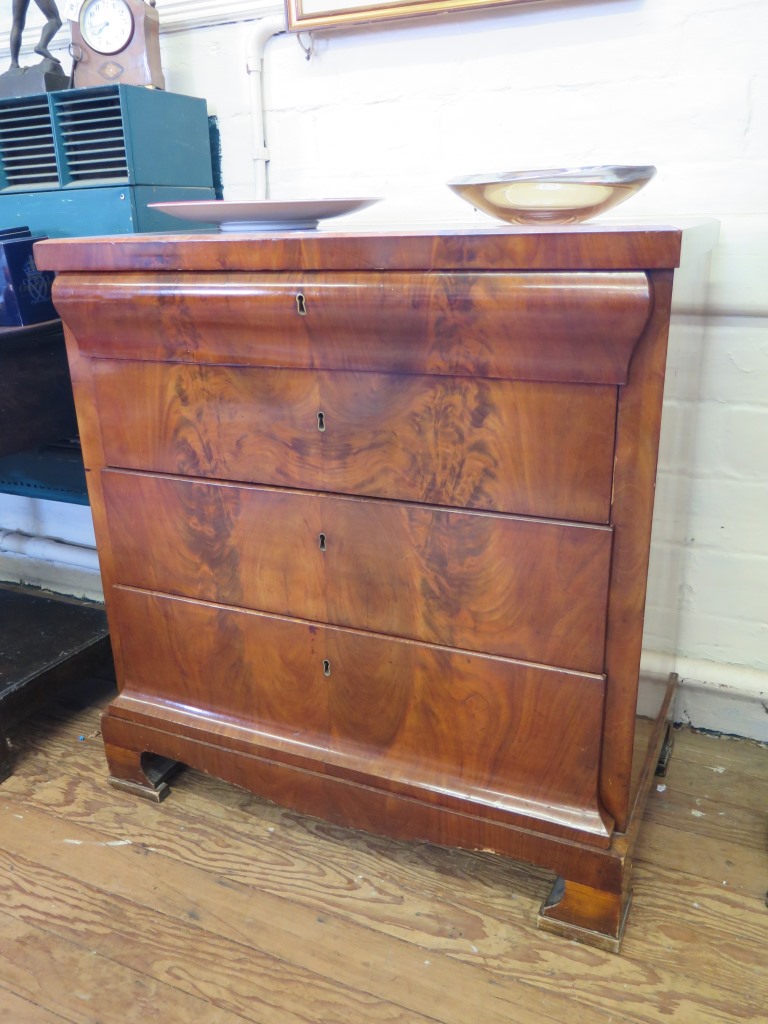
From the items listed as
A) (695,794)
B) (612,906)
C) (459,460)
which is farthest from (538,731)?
(695,794)

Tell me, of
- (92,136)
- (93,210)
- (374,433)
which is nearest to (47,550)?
(93,210)

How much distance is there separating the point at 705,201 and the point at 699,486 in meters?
0.54

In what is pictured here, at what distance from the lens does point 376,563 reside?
1.21 metres

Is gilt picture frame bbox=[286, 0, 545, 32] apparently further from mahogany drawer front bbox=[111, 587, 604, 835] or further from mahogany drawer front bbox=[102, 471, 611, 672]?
mahogany drawer front bbox=[111, 587, 604, 835]

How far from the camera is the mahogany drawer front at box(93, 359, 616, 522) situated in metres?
1.05

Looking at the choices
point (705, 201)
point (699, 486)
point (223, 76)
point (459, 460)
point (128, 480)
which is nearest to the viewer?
point (459, 460)

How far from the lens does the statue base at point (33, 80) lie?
1687mm

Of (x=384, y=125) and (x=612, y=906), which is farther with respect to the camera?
(x=384, y=125)

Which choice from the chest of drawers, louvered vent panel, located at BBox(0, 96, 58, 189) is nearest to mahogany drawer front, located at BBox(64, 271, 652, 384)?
the chest of drawers

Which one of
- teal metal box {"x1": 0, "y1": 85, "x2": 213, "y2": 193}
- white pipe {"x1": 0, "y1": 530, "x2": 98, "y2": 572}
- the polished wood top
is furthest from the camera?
white pipe {"x1": 0, "y1": 530, "x2": 98, "y2": 572}

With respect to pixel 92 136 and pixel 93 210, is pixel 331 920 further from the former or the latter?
pixel 92 136

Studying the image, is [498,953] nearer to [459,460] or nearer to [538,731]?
[538,731]

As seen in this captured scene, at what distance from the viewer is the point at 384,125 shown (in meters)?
1.67

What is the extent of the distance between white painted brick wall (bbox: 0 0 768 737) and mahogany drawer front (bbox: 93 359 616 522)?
0.36 meters
